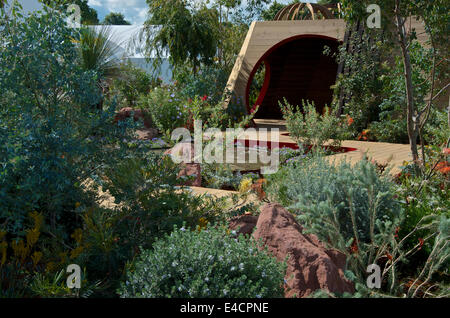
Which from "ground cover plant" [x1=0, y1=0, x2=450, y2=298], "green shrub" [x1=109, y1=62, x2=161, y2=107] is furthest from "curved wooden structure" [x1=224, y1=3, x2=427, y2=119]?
"ground cover plant" [x1=0, y1=0, x2=450, y2=298]

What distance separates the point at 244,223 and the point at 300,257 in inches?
31.0

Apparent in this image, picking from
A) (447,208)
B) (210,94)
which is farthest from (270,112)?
(447,208)

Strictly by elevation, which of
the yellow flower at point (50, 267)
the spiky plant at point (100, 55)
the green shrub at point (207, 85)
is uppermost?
the spiky plant at point (100, 55)

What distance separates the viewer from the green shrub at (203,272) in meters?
2.22

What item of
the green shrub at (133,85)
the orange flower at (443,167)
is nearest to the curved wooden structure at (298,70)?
the green shrub at (133,85)

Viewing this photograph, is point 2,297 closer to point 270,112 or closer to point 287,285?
point 287,285

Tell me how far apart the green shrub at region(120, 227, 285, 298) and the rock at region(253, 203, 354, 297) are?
10.1 inches

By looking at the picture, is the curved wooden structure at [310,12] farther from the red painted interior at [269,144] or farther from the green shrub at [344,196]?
the green shrub at [344,196]

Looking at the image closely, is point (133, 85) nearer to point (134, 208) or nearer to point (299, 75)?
point (299, 75)

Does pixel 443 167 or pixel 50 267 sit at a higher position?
pixel 443 167

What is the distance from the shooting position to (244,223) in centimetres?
349

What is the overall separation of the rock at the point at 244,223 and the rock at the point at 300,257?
1.08 ft

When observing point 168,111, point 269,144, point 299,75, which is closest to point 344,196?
point 269,144

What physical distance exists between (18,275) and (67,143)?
867 mm
